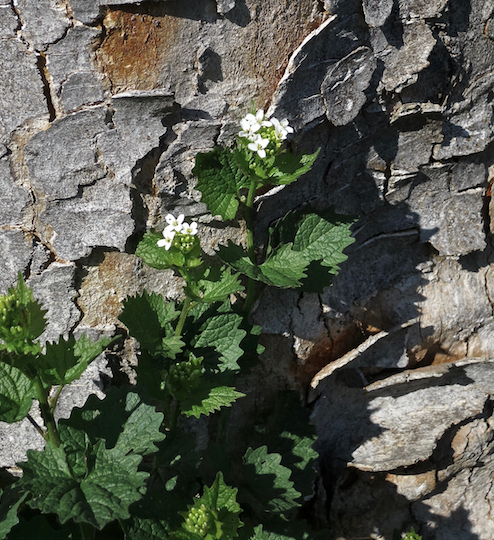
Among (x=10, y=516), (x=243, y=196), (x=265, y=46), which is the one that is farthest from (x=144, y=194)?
(x=10, y=516)

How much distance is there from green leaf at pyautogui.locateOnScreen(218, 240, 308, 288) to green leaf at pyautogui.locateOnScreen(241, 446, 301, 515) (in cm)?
70

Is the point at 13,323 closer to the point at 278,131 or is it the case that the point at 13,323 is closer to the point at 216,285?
the point at 216,285

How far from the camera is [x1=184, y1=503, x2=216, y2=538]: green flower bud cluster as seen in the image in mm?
1646

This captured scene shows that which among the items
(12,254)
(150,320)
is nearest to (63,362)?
(150,320)

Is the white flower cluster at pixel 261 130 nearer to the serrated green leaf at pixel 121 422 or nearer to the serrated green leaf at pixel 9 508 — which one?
the serrated green leaf at pixel 121 422

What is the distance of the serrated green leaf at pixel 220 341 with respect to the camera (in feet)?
6.40

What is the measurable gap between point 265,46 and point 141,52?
0.41 meters

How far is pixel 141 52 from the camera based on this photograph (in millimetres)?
1656

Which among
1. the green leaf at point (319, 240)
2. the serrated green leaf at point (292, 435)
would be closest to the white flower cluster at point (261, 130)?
the green leaf at point (319, 240)

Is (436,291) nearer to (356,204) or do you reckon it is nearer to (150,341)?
(356,204)

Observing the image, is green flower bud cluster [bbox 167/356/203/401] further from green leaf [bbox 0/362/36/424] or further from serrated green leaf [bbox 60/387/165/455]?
green leaf [bbox 0/362/36/424]

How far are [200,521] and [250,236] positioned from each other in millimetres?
963

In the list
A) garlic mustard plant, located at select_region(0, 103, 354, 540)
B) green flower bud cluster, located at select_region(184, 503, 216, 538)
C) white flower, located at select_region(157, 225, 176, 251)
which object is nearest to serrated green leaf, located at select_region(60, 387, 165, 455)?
garlic mustard plant, located at select_region(0, 103, 354, 540)

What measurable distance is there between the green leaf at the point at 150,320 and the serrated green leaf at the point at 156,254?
0.56 feet
